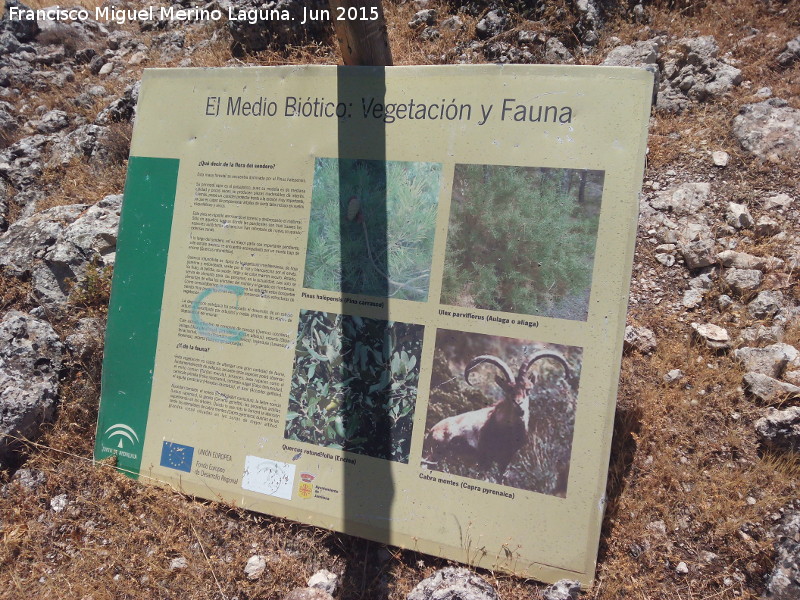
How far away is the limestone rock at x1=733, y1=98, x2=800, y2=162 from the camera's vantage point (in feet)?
10.1

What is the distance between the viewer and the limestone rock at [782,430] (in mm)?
2357

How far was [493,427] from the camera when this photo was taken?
7.18 ft

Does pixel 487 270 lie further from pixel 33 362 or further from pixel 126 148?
pixel 126 148

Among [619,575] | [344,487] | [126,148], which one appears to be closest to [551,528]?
[619,575]

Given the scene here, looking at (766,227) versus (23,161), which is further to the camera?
(23,161)

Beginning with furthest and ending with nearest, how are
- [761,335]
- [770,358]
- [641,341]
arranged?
[641,341] → [761,335] → [770,358]

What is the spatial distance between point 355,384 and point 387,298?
0.43 m

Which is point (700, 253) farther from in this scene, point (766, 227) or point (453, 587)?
point (453, 587)

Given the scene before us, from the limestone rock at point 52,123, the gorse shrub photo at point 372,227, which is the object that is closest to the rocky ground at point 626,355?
the limestone rock at point 52,123

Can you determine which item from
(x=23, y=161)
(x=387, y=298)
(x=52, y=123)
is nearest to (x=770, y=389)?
(x=387, y=298)

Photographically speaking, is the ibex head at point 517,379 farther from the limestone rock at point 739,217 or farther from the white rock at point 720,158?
the white rock at point 720,158

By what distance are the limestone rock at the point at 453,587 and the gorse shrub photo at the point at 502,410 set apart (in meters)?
0.39

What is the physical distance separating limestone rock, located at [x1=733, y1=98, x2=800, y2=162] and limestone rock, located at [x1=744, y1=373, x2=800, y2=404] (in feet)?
4.67

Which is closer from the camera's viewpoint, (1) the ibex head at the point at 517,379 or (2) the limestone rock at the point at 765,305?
(1) the ibex head at the point at 517,379
